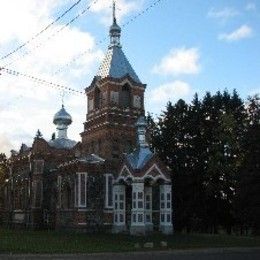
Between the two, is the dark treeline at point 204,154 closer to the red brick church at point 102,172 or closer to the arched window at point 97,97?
the red brick church at point 102,172

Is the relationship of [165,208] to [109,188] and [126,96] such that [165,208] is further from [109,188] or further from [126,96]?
[126,96]

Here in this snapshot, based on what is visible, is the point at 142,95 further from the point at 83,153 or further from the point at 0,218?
the point at 0,218

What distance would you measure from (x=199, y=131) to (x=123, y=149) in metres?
7.94

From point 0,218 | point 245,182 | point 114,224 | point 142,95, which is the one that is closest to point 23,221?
point 0,218

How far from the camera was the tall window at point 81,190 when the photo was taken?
4269 centimetres

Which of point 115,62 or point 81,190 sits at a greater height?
point 115,62

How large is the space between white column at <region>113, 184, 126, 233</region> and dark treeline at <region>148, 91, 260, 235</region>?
24.8 ft

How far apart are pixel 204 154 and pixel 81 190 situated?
511 inches

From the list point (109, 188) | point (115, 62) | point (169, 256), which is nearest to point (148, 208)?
point (109, 188)

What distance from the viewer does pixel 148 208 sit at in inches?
1736

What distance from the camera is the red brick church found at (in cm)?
4256

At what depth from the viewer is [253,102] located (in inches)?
1561

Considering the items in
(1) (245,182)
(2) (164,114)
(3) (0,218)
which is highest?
(2) (164,114)

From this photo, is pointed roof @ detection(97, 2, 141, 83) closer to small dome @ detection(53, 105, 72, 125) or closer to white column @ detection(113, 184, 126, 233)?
small dome @ detection(53, 105, 72, 125)
